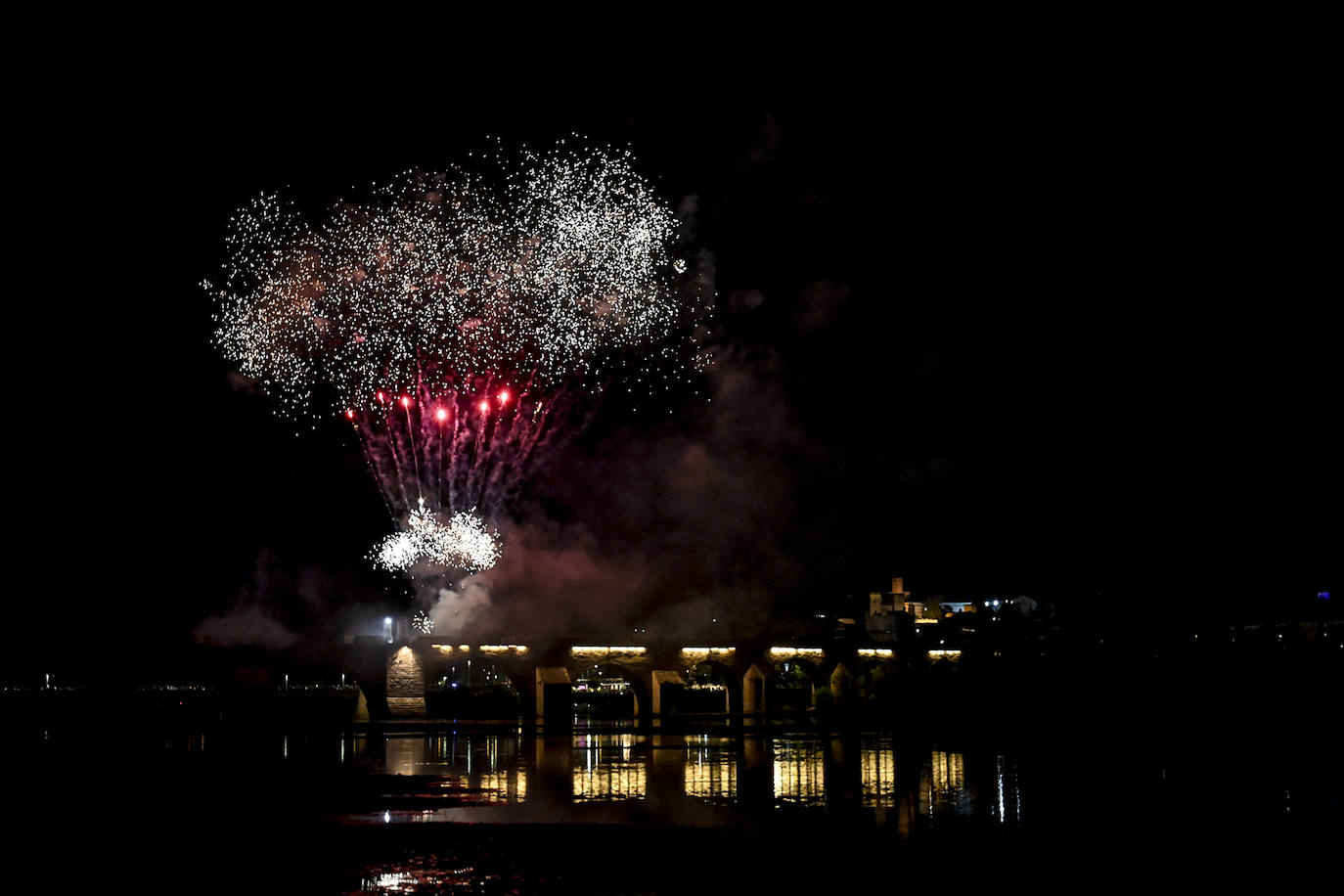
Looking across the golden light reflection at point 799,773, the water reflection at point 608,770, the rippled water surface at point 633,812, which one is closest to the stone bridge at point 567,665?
the water reflection at point 608,770

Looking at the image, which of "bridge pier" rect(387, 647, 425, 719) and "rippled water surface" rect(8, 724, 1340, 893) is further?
"bridge pier" rect(387, 647, 425, 719)

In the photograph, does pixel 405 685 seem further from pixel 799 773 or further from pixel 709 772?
pixel 799 773

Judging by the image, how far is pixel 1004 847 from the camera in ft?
68.7

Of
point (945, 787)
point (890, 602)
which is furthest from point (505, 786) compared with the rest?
point (890, 602)

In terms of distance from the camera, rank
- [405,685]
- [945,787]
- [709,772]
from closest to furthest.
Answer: [945,787], [709,772], [405,685]

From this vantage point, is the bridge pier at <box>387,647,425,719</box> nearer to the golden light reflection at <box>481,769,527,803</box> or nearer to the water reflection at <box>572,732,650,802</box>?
the water reflection at <box>572,732,650,802</box>

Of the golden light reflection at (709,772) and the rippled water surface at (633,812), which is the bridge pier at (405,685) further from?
the golden light reflection at (709,772)

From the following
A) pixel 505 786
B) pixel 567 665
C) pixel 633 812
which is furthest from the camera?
pixel 567 665

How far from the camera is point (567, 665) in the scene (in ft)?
251

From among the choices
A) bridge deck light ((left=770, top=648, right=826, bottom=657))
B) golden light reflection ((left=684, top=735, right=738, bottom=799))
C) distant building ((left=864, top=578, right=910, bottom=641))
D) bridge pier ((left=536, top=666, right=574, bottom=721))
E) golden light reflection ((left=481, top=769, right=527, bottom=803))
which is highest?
distant building ((left=864, top=578, right=910, bottom=641))

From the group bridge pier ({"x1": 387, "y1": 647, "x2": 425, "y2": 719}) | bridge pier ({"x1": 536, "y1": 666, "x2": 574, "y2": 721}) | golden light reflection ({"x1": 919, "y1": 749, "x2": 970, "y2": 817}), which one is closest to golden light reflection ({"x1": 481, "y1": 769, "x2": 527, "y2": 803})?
golden light reflection ({"x1": 919, "y1": 749, "x2": 970, "y2": 817})

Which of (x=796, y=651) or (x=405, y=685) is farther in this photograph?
(x=796, y=651)

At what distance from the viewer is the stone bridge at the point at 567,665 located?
76438mm

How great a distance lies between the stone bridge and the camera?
76.4 metres
